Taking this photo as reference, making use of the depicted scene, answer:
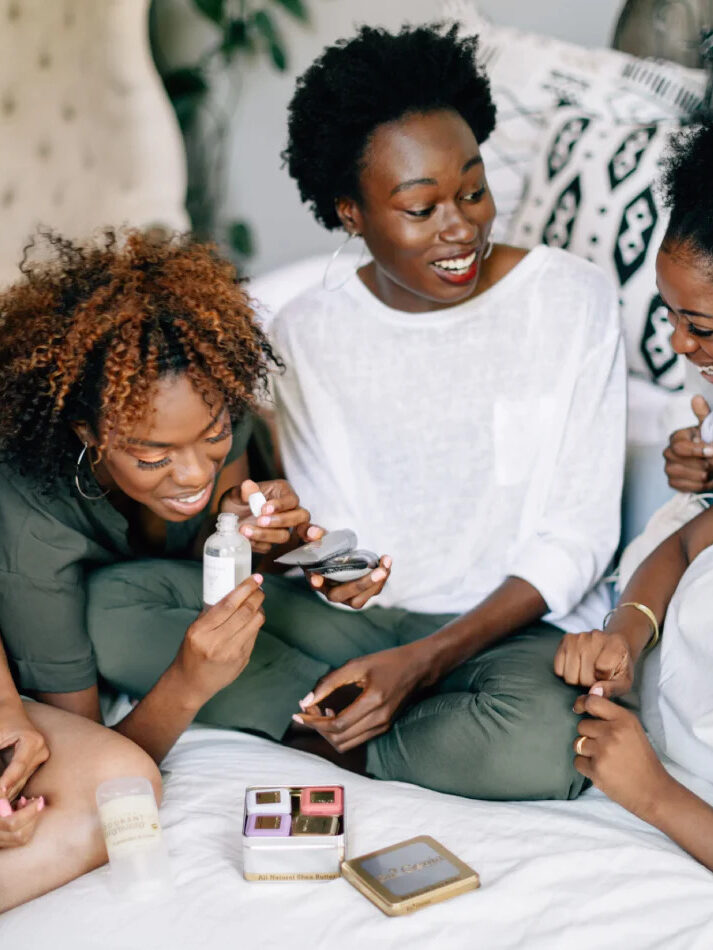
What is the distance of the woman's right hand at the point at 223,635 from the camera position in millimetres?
1255

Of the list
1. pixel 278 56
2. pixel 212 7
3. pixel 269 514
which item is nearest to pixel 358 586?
pixel 269 514

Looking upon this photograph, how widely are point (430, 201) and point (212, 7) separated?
5.25ft

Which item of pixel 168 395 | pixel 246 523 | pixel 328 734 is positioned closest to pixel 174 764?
pixel 328 734

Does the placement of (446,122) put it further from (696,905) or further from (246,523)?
(696,905)

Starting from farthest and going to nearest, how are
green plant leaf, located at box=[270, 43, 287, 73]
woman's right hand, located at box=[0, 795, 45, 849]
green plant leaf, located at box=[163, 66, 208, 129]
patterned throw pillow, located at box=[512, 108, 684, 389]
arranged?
green plant leaf, located at box=[163, 66, 208, 129] < green plant leaf, located at box=[270, 43, 287, 73] < patterned throw pillow, located at box=[512, 108, 684, 389] < woman's right hand, located at box=[0, 795, 45, 849]

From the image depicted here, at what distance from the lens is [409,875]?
1143mm

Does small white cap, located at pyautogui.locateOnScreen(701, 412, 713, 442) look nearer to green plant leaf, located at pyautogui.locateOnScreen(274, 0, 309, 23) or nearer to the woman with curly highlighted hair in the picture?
the woman with curly highlighted hair

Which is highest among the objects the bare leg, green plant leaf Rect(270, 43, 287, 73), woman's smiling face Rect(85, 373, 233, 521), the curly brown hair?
green plant leaf Rect(270, 43, 287, 73)

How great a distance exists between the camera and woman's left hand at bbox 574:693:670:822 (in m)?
1.20

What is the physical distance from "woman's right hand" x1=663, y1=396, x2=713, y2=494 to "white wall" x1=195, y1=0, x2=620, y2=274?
1.38 m

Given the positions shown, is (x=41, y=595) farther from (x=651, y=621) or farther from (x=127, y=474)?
(x=651, y=621)

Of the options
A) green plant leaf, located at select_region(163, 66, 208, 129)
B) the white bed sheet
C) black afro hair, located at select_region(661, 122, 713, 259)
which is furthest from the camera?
green plant leaf, located at select_region(163, 66, 208, 129)

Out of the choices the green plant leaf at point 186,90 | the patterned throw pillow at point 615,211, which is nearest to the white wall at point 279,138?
the green plant leaf at point 186,90

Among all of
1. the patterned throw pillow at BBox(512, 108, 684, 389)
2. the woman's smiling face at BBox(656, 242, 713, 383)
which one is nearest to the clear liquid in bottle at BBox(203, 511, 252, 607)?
the woman's smiling face at BBox(656, 242, 713, 383)
